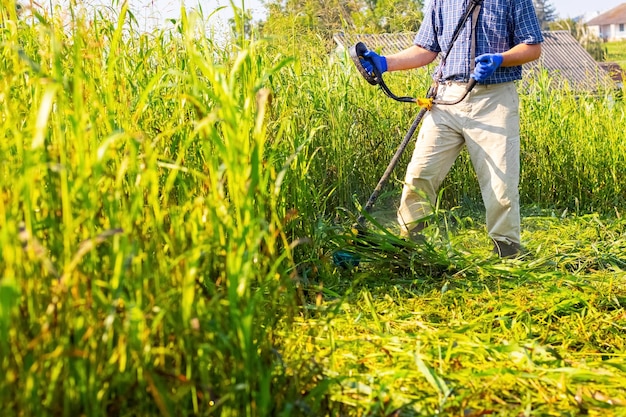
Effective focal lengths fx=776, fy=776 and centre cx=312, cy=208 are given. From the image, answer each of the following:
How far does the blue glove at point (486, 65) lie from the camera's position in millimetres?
3469

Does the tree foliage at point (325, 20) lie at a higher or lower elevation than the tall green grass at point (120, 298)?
higher

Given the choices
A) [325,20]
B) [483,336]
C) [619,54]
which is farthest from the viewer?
[619,54]

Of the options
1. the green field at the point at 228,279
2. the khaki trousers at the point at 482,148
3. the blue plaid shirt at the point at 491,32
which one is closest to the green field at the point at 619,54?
the green field at the point at 228,279

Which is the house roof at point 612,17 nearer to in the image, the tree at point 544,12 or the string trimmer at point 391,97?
the tree at point 544,12

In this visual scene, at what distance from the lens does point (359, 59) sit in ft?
12.5

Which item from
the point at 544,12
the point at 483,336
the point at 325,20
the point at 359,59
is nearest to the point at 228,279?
the point at 483,336

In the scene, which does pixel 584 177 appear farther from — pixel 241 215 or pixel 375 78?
pixel 241 215

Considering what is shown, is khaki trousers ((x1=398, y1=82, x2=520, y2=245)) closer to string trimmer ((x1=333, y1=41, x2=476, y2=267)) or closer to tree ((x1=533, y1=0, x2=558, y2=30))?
string trimmer ((x1=333, y1=41, x2=476, y2=267))

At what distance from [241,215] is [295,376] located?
37 centimetres

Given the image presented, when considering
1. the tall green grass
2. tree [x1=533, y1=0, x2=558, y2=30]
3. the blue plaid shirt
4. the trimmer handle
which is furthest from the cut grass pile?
tree [x1=533, y1=0, x2=558, y2=30]

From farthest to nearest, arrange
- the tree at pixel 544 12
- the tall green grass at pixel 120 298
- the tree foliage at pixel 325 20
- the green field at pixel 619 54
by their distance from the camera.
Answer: the tree at pixel 544 12, the green field at pixel 619 54, the tree foliage at pixel 325 20, the tall green grass at pixel 120 298

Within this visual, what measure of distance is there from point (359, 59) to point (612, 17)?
100114 mm

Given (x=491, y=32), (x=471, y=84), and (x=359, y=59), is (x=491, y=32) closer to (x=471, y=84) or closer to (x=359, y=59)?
(x=471, y=84)

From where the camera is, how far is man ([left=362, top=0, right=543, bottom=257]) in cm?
367
